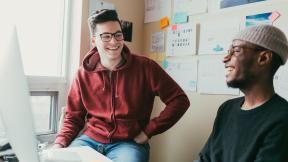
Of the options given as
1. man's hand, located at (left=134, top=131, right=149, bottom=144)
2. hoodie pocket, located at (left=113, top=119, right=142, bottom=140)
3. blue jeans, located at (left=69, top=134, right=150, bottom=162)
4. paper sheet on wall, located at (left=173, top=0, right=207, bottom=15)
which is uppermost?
paper sheet on wall, located at (left=173, top=0, right=207, bottom=15)

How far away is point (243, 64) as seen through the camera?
123 cm

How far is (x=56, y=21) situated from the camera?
202 cm

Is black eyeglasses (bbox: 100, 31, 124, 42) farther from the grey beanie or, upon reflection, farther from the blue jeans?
the grey beanie

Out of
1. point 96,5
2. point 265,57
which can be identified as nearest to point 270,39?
point 265,57

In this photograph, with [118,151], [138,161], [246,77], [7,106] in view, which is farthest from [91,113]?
[7,106]

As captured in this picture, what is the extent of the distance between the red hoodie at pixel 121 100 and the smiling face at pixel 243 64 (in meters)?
0.45

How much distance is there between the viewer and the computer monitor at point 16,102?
0.60 meters

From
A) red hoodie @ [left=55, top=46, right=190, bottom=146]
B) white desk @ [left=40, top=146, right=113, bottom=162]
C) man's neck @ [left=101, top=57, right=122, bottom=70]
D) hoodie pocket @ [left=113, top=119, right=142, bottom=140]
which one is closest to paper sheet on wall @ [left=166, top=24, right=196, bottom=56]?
red hoodie @ [left=55, top=46, right=190, bottom=146]

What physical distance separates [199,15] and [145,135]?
2.70 feet

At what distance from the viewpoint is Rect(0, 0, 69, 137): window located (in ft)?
6.08

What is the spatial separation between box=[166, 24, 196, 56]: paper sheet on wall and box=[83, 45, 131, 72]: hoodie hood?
42 centimetres

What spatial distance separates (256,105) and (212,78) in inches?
22.2

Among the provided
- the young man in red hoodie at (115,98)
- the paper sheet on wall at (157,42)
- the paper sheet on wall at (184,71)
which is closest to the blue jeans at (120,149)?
the young man in red hoodie at (115,98)

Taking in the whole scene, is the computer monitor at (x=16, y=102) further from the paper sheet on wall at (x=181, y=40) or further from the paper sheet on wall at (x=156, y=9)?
the paper sheet on wall at (x=156, y=9)
